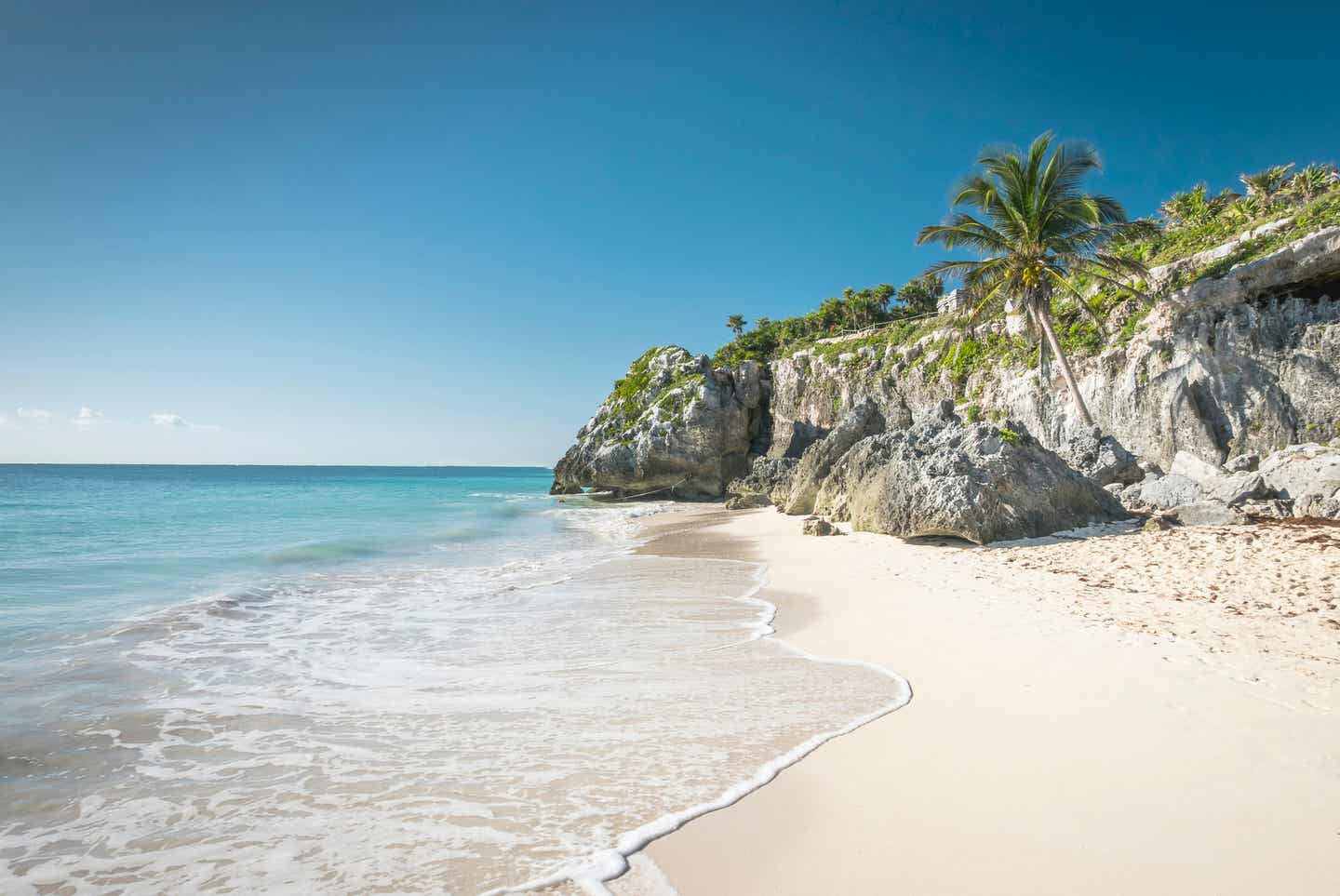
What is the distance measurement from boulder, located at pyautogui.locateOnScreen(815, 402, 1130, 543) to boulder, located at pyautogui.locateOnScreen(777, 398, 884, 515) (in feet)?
22.1

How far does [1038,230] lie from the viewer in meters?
20.0

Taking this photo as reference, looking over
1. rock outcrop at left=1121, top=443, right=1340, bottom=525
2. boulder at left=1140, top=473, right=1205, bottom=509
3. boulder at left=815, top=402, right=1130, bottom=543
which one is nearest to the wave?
boulder at left=815, top=402, right=1130, bottom=543

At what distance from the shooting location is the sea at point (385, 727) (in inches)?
118

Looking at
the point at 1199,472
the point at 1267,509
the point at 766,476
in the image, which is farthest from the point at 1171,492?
the point at 766,476

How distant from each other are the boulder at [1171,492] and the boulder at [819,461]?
836 centimetres

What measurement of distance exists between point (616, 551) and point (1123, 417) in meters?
17.1

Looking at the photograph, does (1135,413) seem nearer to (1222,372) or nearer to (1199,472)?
(1222,372)

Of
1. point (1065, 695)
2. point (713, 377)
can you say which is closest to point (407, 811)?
point (1065, 695)

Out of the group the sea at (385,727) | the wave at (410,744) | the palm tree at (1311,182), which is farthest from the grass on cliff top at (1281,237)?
the wave at (410,744)

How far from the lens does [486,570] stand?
12.6 meters

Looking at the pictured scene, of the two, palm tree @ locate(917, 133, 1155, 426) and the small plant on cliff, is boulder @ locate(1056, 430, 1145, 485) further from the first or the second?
the small plant on cliff

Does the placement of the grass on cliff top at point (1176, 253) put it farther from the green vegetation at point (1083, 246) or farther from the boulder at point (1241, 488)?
the boulder at point (1241, 488)

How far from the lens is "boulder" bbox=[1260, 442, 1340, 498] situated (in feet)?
37.0

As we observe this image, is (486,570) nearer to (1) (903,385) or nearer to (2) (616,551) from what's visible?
(2) (616,551)
